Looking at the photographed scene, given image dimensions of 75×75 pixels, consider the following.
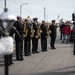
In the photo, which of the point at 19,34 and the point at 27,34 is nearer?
the point at 19,34

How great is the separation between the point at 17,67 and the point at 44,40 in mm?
6146

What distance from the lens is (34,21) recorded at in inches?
568

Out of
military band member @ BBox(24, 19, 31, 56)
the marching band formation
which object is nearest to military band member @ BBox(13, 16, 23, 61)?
the marching band formation

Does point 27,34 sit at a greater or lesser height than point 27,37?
greater

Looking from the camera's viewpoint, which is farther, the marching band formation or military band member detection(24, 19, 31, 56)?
military band member detection(24, 19, 31, 56)

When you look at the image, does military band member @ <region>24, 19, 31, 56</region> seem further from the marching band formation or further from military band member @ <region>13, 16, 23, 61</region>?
military band member @ <region>13, 16, 23, 61</region>

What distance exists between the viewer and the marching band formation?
452 inches

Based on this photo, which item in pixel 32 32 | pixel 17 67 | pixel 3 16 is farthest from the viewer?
pixel 32 32

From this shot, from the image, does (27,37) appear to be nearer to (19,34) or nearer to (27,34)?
(27,34)

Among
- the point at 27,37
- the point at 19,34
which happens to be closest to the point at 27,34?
the point at 27,37

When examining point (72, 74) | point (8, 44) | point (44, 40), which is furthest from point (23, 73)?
point (44, 40)

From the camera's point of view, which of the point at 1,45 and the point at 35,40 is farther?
the point at 35,40

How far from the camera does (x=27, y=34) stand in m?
13.2

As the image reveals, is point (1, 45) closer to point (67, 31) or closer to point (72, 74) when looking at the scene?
point (72, 74)
